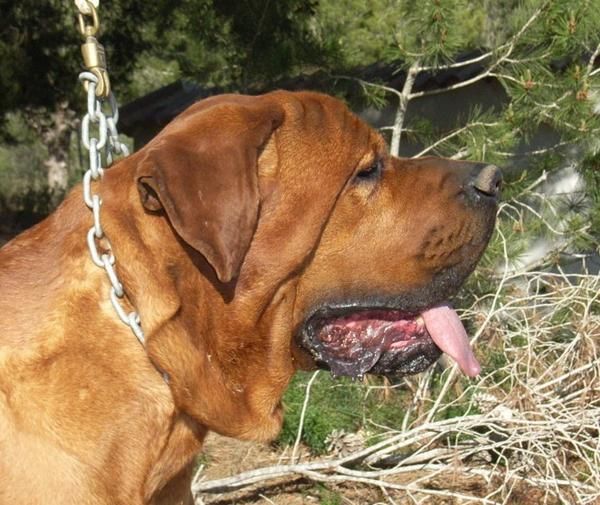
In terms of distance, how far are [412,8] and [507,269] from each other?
1677 mm

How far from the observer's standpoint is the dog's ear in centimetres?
266

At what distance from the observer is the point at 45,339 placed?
2805 mm

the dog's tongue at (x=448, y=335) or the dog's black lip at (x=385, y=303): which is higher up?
the dog's black lip at (x=385, y=303)

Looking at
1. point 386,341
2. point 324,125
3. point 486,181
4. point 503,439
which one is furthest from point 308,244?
point 503,439

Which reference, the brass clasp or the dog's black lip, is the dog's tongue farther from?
the brass clasp

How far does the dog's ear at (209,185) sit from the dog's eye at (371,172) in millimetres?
462

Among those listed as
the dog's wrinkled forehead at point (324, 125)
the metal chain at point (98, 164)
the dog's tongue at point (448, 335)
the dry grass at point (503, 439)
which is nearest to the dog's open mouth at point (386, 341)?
the dog's tongue at point (448, 335)

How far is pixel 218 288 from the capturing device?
2.90 m

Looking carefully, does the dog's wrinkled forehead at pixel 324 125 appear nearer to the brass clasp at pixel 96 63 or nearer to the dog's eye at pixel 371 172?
the dog's eye at pixel 371 172

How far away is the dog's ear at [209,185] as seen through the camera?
8.73 ft

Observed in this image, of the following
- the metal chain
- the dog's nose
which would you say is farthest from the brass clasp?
the dog's nose

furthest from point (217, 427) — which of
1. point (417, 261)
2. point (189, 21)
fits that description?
point (189, 21)

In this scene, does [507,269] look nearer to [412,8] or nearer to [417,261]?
[412,8]

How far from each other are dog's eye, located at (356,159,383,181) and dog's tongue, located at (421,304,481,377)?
1.59 feet
